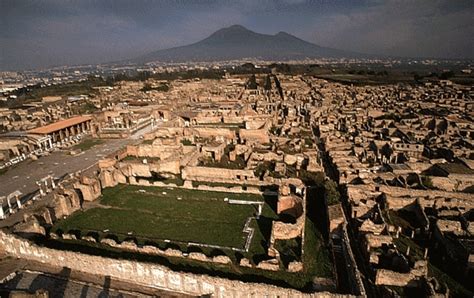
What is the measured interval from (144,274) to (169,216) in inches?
228

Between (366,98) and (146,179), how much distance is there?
5368 centimetres

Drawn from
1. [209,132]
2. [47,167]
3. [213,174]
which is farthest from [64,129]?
[213,174]

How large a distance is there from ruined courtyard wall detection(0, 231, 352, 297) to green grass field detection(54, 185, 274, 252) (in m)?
2.84

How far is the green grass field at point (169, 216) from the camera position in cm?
1758

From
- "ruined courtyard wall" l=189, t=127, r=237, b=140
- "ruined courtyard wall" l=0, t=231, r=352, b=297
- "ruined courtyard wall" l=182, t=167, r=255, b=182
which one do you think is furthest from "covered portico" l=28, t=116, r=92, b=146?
"ruined courtyard wall" l=0, t=231, r=352, b=297

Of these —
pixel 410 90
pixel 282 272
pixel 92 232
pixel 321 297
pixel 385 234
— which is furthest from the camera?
pixel 410 90

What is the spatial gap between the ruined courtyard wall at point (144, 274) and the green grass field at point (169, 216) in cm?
284

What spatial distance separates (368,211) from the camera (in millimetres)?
18812

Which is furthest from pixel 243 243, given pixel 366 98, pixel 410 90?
pixel 410 90

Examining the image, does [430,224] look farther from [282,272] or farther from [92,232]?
[92,232]

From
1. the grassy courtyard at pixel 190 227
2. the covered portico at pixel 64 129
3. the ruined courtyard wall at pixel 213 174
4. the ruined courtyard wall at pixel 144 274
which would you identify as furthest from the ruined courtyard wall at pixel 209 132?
the ruined courtyard wall at pixel 144 274

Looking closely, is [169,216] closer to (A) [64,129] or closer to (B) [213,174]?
(B) [213,174]

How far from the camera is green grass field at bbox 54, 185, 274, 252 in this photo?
17.6 meters

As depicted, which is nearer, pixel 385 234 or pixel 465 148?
pixel 385 234
